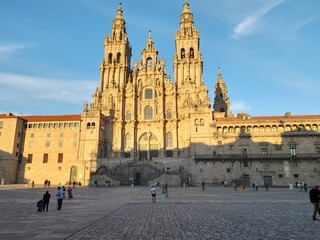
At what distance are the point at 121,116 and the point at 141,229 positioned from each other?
55.2m

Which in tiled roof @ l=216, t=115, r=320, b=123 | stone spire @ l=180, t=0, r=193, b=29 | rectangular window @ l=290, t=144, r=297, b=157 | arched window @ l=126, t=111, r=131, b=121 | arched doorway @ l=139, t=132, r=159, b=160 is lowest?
rectangular window @ l=290, t=144, r=297, b=157

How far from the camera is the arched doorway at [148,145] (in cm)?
6278

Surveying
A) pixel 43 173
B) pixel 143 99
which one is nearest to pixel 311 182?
pixel 143 99

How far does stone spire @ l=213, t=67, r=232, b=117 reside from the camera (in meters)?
89.4

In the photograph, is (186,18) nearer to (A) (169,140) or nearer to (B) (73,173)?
(A) (169,140)

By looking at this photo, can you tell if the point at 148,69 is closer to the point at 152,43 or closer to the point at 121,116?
the point at 152,43

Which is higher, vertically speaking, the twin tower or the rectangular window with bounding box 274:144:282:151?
the twin tower

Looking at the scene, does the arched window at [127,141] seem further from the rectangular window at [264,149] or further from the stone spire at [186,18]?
the stone spire at [186,18]

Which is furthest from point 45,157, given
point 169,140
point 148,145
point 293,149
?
point 293,149

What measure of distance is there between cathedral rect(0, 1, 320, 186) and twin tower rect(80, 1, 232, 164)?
25cm

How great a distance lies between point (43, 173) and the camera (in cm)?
5859

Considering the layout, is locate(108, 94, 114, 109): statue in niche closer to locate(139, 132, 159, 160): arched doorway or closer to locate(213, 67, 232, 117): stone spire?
locate(139, 132, 159, 160): arched doorway

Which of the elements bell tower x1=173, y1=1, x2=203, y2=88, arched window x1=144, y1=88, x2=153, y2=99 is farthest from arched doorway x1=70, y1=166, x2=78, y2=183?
bell tower x1=173, y1=1, x2=203, y2=88

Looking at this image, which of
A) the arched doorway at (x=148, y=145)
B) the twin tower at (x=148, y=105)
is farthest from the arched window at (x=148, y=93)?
the arched doorway at (x=148, y=145)
